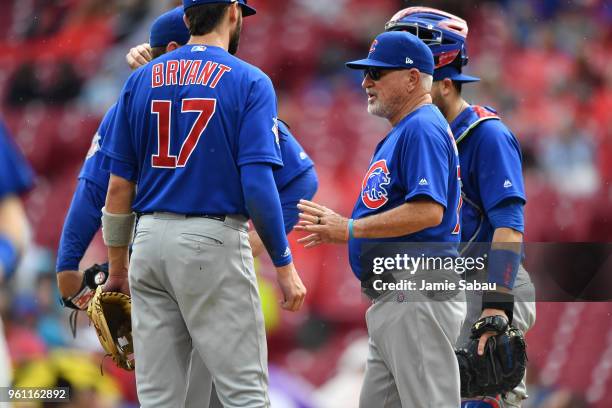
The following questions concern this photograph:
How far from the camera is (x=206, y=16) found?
338 centimetres

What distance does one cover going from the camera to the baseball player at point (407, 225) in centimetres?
343

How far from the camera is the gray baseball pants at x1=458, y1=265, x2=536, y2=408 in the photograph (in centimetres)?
407

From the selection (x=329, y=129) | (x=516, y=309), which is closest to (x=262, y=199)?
(x=516, y=309)

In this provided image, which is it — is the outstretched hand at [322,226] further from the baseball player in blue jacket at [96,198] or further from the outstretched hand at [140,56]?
the outstretched hand at [140,56]

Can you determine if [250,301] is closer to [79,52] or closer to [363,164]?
[363,164]

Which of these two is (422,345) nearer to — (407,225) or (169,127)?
(407,225)

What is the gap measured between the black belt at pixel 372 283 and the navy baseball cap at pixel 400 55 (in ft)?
2.55

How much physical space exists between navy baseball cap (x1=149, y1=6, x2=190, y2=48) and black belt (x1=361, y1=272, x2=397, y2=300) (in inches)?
47.7

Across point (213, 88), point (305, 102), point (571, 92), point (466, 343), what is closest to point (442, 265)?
point (466, 343)

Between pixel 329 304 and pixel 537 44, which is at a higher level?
pixel 537 44

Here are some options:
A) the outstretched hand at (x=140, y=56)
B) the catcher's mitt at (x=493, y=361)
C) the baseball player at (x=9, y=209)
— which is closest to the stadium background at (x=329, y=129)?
the catcher's mitt at (x=493, y=361)

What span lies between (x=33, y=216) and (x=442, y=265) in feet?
11.8

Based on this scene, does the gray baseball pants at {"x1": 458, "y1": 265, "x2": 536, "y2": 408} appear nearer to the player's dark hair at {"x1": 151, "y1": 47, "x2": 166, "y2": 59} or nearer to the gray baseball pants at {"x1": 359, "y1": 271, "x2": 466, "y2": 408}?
the gray baseball pants at {"x1": 359, "y1": 271, "x2": 466, "y2": 408}

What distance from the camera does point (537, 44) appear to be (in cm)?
693
